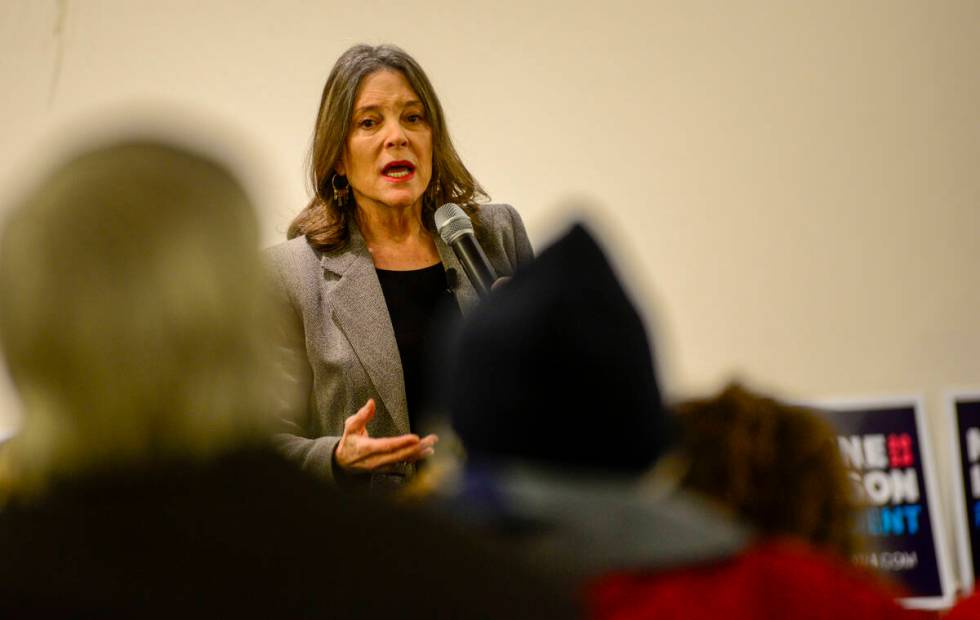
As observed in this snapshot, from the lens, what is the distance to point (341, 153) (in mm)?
2338

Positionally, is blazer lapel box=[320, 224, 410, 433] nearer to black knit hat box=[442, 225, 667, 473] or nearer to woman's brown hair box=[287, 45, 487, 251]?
woman's brown hair box=[287, 45, 487, 251]

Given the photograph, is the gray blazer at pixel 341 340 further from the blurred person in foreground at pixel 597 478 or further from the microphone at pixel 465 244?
the blurred person in foreground at pixel 597 478

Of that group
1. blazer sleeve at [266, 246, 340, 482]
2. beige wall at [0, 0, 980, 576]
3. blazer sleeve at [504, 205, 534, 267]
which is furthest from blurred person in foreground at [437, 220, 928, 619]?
beige wall at [0, 0, 980, 576]

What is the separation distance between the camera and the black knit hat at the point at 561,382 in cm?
96

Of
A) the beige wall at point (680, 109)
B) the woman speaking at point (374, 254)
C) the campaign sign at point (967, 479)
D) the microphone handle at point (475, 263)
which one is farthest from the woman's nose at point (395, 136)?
the campaign sign at point (967, 479)

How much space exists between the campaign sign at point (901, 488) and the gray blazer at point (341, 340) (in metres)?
1.45

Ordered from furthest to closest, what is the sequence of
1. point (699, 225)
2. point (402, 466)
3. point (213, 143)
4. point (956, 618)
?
point (699, 225) → point (402, 466) → point (956, 618) → point (213, 143)

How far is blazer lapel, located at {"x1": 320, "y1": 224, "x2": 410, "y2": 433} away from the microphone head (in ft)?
0.54

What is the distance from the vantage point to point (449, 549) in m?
0.81

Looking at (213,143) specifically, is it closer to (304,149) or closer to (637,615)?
(637,615)

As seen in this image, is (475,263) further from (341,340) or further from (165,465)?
(165,465)

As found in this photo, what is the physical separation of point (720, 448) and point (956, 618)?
36cm

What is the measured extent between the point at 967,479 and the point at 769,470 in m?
2.43

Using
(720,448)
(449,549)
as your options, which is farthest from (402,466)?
(449,549)
